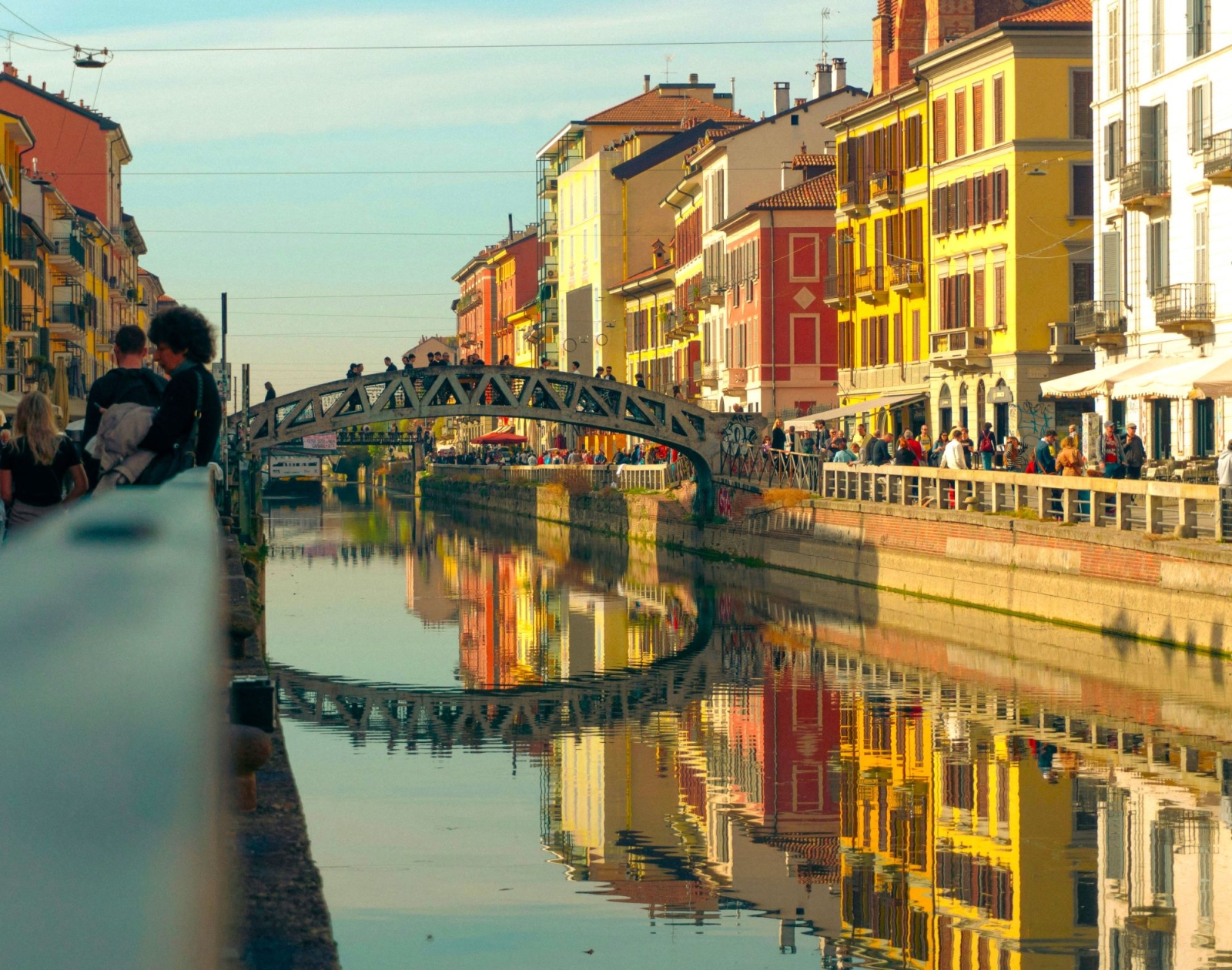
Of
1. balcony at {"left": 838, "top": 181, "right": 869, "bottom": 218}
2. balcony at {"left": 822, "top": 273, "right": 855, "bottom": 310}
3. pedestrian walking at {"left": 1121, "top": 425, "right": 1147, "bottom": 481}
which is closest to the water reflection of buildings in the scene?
pedestrian walking at {"left": 1121, "top": 425, "right": 1147, "bottom": 481}

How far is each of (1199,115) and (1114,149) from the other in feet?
13.7

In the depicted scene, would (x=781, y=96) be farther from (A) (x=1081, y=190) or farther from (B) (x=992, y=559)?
(B) (x=992, y=559)

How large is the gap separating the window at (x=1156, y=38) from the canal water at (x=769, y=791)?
1330cm

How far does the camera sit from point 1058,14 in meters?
47.1

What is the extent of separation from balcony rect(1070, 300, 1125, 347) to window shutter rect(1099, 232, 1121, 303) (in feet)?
0.63

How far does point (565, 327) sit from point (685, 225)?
2378cm

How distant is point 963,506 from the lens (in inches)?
1222

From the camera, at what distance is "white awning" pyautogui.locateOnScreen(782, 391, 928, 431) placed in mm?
52969

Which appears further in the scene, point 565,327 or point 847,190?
point 565,327

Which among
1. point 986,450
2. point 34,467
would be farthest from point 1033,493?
point 34,467

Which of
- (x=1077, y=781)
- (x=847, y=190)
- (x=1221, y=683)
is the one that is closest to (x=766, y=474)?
(x=847, y=190)

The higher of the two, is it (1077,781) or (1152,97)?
(1152,97)

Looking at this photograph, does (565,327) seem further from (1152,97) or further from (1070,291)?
(1152,97)

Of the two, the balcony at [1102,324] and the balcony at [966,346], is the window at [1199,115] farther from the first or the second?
the balcony at [966,346]
